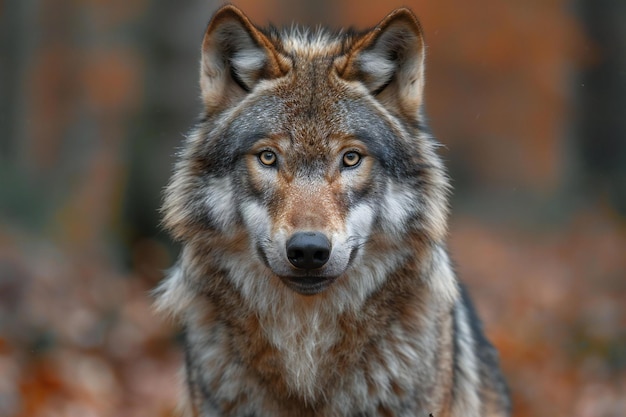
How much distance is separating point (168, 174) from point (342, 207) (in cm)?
624

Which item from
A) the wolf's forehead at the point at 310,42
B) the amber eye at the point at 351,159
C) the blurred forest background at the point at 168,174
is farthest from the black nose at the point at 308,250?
the blurred forest background at the point at 168,174

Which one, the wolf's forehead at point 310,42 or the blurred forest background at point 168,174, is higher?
the wolf's forehead at point 310,42

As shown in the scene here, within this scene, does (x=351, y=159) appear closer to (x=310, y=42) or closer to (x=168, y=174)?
(x=310, y=42)

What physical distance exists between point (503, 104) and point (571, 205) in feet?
20.4

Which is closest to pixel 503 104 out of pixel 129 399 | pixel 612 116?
pixel 612 116

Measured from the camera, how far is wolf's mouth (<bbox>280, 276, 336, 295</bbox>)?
14.4 feet

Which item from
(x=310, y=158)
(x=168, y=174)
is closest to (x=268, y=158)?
(x=310, y=158)

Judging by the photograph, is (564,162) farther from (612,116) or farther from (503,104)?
(612,116)

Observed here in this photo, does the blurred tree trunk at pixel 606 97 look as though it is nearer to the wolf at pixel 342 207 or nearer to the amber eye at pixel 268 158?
the wolf at pixel 342 207

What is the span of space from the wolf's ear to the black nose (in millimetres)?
1089

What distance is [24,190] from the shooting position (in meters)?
13.2

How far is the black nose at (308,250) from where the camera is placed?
419 cm

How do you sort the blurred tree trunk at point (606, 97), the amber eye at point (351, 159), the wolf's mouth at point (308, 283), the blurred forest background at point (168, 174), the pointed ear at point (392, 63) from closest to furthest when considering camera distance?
the wolf's mouth at point (308, 283) → the amber eye at point (351, 159) → the pointed ear at point (392, 63) → the blurred forest background at point (168, 174) → the blurred tree trunk at point (606, 97)

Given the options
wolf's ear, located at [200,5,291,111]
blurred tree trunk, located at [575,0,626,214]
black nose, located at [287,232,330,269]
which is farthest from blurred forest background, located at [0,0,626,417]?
black nose, located at [287,232,330,269]
